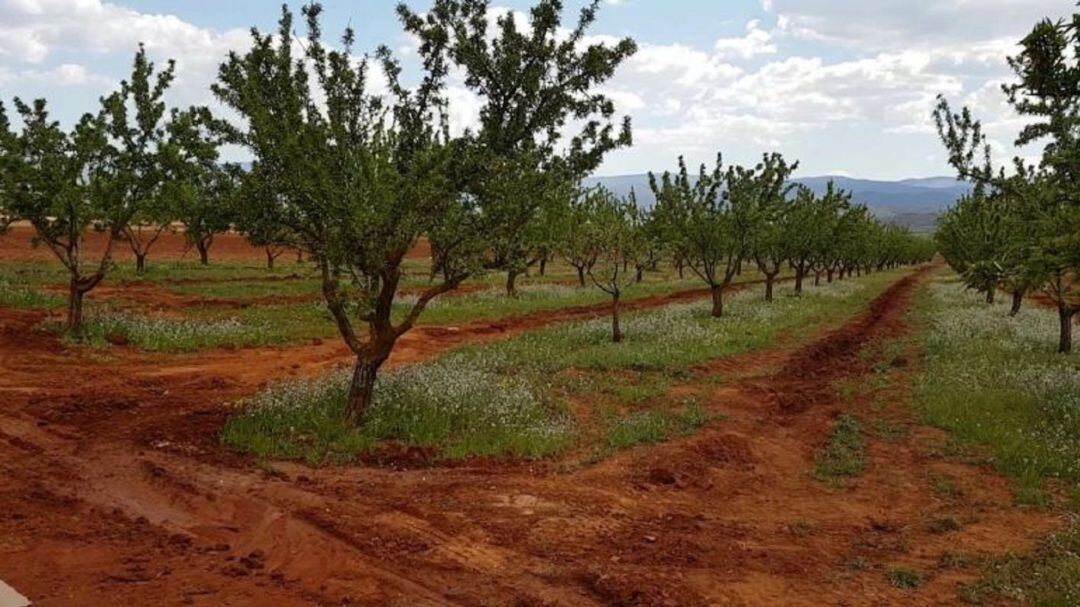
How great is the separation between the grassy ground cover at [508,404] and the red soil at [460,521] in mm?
741

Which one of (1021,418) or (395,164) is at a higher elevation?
(395,164)

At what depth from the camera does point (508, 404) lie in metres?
15.1

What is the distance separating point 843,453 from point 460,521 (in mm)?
7874

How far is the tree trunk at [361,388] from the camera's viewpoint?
1349cm

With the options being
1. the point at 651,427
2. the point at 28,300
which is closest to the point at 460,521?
the point at 651,427

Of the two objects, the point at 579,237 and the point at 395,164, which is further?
the point at 579,237

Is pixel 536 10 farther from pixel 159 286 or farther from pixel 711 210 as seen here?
pixel 159 286

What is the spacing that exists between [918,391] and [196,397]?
1711cm

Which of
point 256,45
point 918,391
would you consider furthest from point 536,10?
point 918,391

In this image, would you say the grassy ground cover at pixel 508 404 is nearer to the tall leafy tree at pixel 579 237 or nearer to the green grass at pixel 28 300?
the tall leafy tree at pixel 579 237

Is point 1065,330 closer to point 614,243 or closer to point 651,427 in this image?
point 614,243

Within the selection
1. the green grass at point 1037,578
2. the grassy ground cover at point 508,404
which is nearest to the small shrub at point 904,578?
the green grass at point 1037,578

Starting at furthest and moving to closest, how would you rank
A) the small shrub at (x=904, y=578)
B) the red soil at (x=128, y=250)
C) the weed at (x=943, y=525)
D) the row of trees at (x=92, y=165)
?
the red soil at (x=128, y=250), the row of trees at (x=92, y=165), the weed at (x=943, y=525), the small shrub at (x=904, y=578)

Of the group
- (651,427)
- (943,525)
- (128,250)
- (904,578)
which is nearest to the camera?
(904,578)
